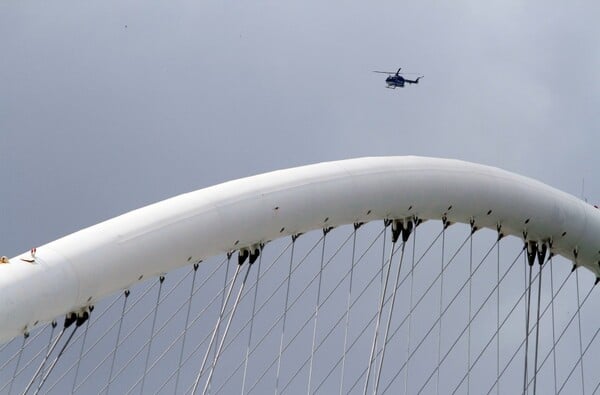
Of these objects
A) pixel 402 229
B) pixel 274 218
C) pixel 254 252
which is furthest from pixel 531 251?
pixel 254 252

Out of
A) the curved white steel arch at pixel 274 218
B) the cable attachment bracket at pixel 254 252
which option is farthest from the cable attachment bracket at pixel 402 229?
the cable attachment bracket at pixel 254 252

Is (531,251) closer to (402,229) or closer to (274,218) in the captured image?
(402,229)

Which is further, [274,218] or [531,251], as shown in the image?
[531,251]

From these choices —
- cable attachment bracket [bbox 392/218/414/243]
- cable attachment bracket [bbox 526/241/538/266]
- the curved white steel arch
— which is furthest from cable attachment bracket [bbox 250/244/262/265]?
cable attachment bracket [bbox 526/241/538/266]

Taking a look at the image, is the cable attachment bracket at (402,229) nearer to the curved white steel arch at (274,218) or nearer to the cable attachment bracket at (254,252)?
the curved white steel arch at (274,218)

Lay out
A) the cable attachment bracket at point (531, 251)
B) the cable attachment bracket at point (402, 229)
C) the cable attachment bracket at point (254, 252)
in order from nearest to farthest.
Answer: the cable attachment bracket at point (254, 252) < the cable attachment bracket at point (402, 229) < the cable attachment bracket at point (531, 251)

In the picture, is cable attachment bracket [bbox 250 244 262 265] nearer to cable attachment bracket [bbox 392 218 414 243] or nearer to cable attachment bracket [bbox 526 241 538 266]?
cable attachment bracket [bbox 392 218 414 243]

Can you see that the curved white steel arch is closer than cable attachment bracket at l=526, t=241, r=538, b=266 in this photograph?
Yes

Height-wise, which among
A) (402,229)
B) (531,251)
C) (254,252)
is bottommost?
(254,252)
